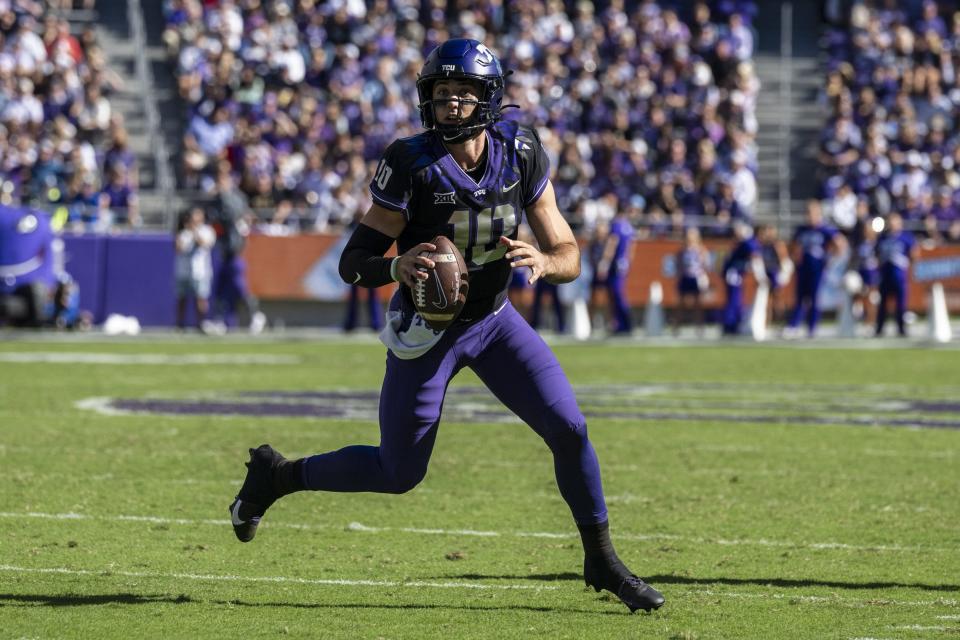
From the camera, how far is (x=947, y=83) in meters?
28.2

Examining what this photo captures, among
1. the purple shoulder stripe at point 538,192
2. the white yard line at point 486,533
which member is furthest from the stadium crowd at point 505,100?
the purple shoulder stripe at point 538,192

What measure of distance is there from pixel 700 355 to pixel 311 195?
24.7ft

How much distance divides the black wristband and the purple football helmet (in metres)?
0.41

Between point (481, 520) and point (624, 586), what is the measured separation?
2.11m

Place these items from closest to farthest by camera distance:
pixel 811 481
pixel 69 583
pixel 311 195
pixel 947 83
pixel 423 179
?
1. pixel 423 179
2. pixel 69 583
3. pixel 811 481
4. pixel 311 195
5. pixel 947 83

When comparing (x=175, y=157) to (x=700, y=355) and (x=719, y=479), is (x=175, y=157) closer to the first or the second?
(x=700, y=355)

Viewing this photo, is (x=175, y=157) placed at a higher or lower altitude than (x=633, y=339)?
higher

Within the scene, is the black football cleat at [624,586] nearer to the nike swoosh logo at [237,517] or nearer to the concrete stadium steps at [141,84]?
the nike swoosh logo at [237,517]

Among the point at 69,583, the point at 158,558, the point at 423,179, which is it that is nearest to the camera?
the point at 423,179

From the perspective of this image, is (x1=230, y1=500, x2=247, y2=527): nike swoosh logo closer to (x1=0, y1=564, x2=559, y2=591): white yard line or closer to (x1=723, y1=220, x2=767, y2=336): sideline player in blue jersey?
(x1=0, y1=564, x2=559, y2=591): white yard line

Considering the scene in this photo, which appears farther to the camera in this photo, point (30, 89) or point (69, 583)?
point (30, 89)

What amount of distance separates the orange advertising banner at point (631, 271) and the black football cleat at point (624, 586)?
17.8 metres

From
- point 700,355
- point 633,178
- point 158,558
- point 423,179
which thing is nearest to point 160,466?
point 158,558

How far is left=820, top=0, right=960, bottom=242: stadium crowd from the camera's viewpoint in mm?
26031
